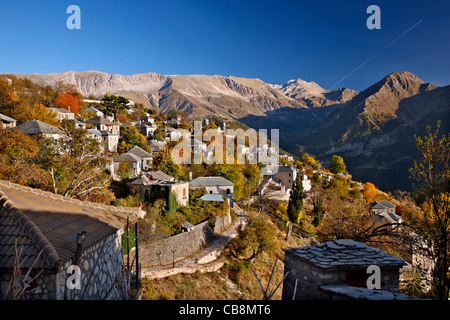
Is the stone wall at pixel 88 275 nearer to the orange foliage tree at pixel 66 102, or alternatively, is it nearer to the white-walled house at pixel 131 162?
the white-walled house at pixel 131 162

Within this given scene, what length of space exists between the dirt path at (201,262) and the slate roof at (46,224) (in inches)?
461

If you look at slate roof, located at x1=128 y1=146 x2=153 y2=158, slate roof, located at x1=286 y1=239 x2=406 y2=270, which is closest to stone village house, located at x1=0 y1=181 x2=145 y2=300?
slate roof, located at x1=286 y1=239 x2=406 y2=270

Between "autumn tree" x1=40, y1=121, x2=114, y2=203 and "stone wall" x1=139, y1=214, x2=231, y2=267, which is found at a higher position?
"autumn tree" x1=40, y1=121, x2=114, y2=203

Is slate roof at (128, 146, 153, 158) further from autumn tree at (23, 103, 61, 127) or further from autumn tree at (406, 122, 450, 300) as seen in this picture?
autumn tree at (406, 122, 450, 300)

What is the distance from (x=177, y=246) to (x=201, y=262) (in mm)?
2338

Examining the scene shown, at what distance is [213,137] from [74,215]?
53.0 meters

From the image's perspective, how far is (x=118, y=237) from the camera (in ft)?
24.0

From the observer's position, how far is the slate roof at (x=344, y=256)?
5133mm

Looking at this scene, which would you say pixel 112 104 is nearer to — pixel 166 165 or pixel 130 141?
pixel 130 141

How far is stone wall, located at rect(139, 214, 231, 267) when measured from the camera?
1905 cm

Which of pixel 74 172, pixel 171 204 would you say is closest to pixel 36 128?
pixel 74 172

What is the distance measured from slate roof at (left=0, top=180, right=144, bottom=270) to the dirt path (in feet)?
38.4

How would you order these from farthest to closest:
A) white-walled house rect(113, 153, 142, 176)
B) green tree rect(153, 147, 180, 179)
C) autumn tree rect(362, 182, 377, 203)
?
autumn tree rect(362, 182, 377, 203), green tree rect(153, 147, 180, 179), white-walled house rect(113, 153, 142, 176)
